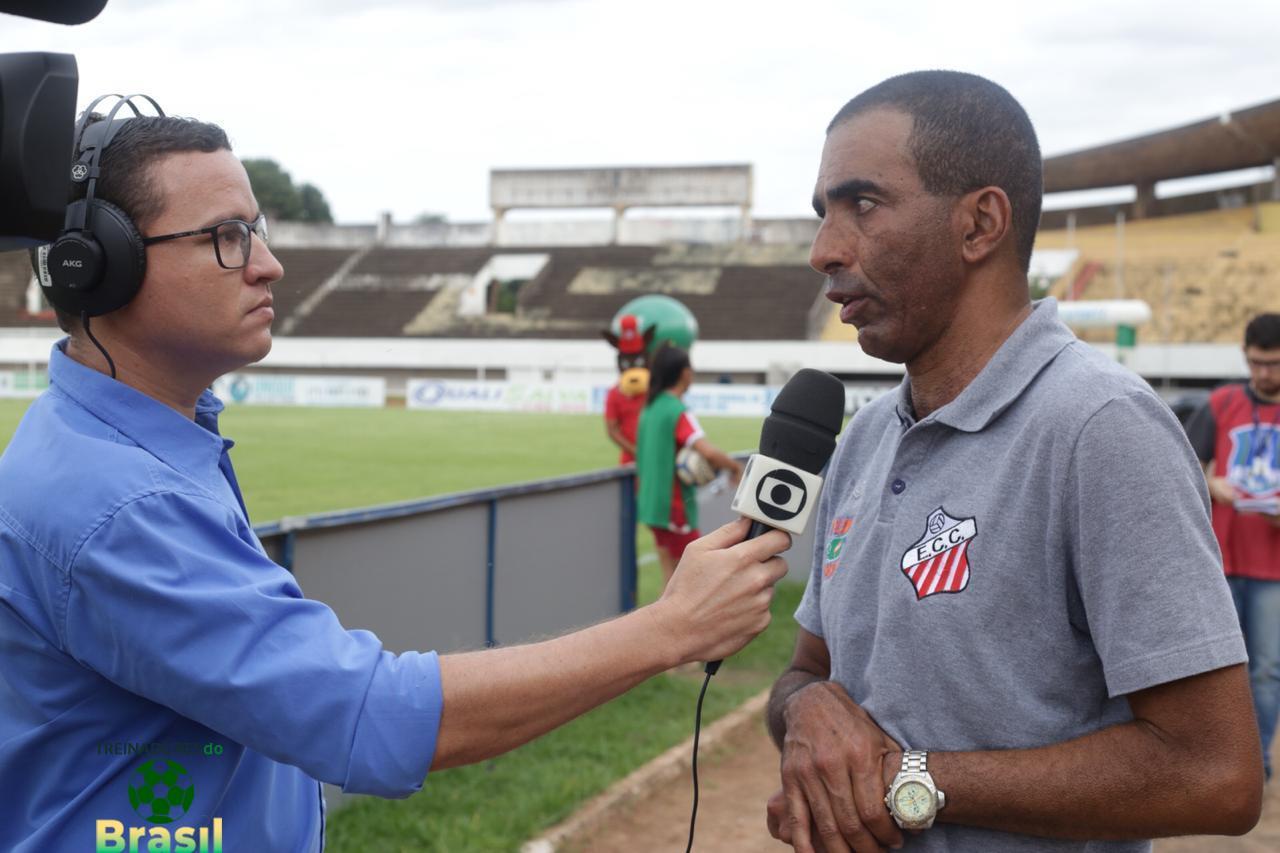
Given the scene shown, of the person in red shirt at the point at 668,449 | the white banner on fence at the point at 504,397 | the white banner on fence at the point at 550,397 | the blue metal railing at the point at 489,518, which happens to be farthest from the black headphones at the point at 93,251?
the white banner on fence at the point at 504,397

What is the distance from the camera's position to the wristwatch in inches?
66.6

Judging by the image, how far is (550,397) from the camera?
36250mm

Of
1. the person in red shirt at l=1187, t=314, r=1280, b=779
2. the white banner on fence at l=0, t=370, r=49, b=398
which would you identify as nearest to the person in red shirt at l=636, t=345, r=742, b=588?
the person in red shirt at l=1187, t=314, r=1280, b=779

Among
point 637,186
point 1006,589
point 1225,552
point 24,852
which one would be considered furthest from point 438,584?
point 637,186

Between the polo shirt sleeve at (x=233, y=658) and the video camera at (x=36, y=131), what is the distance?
1.40 ft

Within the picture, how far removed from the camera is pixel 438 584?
5.89 m

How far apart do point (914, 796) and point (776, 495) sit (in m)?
0.49

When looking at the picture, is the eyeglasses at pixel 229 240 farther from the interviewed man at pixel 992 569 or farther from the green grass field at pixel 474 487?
the green grass field at pixel 474 487

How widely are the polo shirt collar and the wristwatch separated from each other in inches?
20.3

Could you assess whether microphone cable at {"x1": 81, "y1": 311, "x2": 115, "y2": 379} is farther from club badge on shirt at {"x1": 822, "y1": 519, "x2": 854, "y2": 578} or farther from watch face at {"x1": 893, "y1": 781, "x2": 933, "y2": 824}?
watch face at {"x1": 893, "y1": 781, "x2": 933, "y2": 824}

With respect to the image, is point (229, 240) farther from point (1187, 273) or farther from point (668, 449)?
point (1187, 273)

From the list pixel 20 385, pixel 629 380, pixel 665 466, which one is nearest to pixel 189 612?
pixel 665 466

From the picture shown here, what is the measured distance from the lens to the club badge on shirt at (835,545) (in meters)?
2.08
